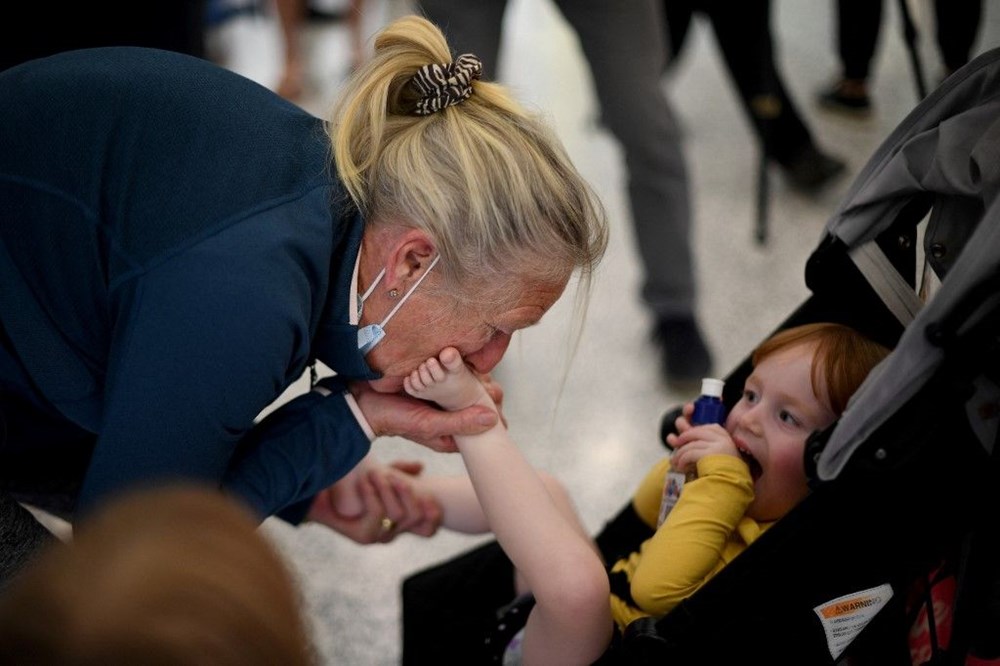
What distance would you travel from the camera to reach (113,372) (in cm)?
123

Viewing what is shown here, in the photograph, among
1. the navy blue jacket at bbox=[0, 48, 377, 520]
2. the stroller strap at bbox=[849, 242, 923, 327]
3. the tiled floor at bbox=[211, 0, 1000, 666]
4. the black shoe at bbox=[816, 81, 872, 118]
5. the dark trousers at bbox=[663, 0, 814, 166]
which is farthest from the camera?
the black shoe at bbox=[816, 81, 872, 118]

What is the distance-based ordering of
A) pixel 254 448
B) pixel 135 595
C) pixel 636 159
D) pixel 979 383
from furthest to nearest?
1. pixel 636 159
2. pixel 254 448
3. pixel 979 383
4. pixel 135 595

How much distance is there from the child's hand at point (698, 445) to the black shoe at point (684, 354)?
1.05 meters

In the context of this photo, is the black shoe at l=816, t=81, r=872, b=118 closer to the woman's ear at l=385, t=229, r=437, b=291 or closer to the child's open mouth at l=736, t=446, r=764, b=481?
the child's open mouth at l=736, t=446, r=764, b=481

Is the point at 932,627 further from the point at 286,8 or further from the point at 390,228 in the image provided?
the point at 286,8

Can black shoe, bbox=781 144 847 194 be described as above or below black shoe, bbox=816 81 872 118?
below

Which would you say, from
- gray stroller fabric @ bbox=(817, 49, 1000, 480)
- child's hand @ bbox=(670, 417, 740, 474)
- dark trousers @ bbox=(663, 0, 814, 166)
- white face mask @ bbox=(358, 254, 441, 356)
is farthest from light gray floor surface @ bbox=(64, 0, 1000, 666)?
gray stroller fabric @ bbox=(817, 49, 1000, 480)

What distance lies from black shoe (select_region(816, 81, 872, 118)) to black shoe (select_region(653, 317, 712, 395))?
1442 mm

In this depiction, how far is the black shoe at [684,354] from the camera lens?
254 centimetres

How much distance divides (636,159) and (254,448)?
1.26 meters

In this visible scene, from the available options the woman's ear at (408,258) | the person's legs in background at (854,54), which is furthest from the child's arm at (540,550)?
the person's legs in background at (854,54)

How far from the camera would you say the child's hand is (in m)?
1.44

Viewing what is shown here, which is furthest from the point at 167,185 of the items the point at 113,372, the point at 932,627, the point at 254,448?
the point at 932,627

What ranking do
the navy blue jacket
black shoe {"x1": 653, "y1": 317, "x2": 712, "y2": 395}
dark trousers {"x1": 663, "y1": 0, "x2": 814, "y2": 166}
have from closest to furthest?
1. the navy blue jacket
2. black shoe {"x1": 653, "y1": 317, "x2": 712, "y2": 395}
3. dark trousers {"x1": 663, "y1": 0, "x2": 814, "y2": 166}
